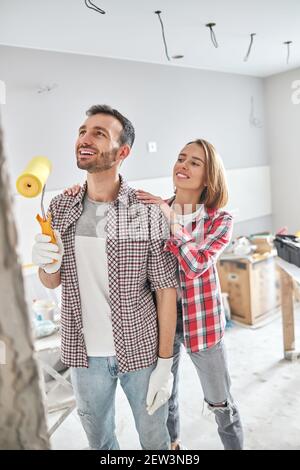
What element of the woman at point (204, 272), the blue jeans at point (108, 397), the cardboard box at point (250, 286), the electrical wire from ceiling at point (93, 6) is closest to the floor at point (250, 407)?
the cardboard box at point (250, 286)

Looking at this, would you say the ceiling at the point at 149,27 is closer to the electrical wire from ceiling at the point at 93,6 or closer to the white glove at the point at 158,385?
the electrical wire from ceiling at the point at 93,6

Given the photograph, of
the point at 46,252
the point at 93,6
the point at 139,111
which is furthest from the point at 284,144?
the point at 46,252

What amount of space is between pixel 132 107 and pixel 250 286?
5.43 ft

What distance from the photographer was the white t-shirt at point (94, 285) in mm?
1153

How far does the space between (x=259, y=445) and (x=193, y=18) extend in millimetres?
2159

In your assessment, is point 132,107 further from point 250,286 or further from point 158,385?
Answer: point 158,385

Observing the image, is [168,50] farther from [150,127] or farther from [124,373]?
[124,373]

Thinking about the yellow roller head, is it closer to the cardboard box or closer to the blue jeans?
the blue jeans

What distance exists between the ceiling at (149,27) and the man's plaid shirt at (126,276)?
3.72ft

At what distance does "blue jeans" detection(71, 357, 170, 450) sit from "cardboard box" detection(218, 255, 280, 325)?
2041 millimetres

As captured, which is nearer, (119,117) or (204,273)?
(119,117)

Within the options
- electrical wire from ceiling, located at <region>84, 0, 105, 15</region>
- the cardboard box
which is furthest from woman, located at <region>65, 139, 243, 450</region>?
the cardboard box

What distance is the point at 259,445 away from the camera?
179 cm

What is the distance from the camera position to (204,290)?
1.36 m
